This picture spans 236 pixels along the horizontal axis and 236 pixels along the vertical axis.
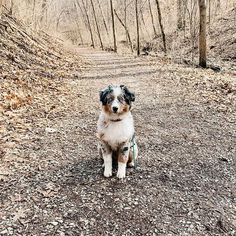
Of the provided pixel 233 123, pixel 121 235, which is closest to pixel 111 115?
pixel 121 235

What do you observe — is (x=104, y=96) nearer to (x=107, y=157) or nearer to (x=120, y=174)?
(x=107, y=157)

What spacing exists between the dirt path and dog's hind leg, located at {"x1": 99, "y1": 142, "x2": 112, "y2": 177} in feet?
0.38

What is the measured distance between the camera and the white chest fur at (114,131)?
464 centimetres

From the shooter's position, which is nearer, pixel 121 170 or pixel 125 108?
pixel 125 108

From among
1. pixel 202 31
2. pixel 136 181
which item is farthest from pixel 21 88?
pixel 202 31

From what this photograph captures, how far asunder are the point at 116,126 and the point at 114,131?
0.07 meters

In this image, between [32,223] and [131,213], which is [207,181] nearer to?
[131,213]

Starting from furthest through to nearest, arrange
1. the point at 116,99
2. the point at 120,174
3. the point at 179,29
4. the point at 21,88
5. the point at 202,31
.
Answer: the point at 179,29 < the point at 202,31 < the point at 21,88 < the point at 120,174 < the point at 116,99

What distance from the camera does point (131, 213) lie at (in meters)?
4.29

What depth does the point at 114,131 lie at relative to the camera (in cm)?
464

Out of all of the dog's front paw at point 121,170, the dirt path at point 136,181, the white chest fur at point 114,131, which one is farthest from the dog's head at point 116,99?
the dirt path at point 136,181

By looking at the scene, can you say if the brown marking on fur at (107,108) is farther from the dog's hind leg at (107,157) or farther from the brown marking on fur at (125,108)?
the dog's hind leg at (107,157)

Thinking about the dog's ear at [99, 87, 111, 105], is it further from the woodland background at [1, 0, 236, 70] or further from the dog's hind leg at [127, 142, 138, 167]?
the woodland background at [1, 0, 236, 70]

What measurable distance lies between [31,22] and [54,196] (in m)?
23.8
